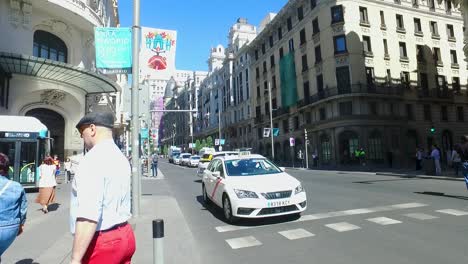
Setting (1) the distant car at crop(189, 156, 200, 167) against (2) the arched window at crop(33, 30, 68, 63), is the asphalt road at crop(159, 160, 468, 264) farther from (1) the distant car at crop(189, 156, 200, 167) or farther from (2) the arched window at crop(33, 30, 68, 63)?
(1) the distant car at crop(189, 156, 200, 167)

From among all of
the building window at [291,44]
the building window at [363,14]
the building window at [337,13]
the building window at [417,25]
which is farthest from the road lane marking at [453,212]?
the building window at [291,44]

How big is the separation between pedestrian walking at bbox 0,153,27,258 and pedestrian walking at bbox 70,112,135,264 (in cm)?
183

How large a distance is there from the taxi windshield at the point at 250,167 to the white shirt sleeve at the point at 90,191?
7.11 meters

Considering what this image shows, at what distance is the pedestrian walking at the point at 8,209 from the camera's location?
376 cm

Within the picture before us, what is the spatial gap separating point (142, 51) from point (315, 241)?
6887mm

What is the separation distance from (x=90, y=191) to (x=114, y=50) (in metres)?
7.82

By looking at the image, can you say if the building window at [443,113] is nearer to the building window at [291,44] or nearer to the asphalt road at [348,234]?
the building window at [291,44]

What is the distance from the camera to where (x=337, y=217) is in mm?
8609

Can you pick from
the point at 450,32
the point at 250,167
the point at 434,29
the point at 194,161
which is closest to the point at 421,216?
the point at 250,167

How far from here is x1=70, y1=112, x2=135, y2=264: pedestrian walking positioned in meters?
2.29

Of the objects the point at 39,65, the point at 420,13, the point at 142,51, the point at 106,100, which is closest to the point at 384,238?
the point at 142,51

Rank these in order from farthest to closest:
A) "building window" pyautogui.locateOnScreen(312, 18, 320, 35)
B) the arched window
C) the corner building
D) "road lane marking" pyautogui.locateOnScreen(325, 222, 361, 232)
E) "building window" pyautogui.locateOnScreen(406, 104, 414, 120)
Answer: "building window" pyautogui.locateOnScreen(312, 18, 320, 35)
"building window" pyautogui.locateOnScreen(406, 104, 414, 120)
the corner building
the arched window
"road lane marking" pyautogui.locateOnScreen(325, 222, 361, 232)

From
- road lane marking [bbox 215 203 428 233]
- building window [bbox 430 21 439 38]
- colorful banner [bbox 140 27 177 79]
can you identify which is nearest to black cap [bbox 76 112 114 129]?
road lane marking [bbox 215 203 428 233]

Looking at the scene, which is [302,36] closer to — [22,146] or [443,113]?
[443,113]
